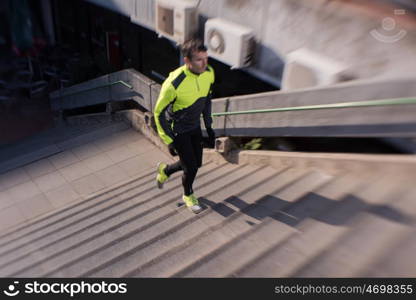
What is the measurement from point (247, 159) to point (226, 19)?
3443 mm

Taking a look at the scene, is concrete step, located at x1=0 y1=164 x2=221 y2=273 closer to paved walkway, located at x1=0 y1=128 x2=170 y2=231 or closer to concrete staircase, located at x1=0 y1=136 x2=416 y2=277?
concrete staircase, located at x1=0 y1=136 x2=416 y2=277

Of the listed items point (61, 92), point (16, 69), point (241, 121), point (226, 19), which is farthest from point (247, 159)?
point (16, 69)

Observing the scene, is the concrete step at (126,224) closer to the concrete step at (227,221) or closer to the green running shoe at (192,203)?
the green running shoe at (192,203)

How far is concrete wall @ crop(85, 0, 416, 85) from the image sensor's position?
4910mm

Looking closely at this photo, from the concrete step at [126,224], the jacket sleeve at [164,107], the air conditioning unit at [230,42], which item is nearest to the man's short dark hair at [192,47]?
the jacket sleeve at [164,107]

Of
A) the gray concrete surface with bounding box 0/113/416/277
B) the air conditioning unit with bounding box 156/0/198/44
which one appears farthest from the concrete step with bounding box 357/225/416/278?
the air conditioning unit with bounding box 156/0/198/44

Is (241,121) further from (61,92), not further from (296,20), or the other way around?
(61,92)

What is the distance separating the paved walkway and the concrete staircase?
111cm

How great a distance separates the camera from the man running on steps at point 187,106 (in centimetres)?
380

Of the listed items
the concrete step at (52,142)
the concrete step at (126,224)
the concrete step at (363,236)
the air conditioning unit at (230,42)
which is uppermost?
the air conditioning unit at (230,42)

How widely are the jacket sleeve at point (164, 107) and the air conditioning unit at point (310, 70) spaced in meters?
2.73

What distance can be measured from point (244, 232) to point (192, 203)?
1017 millimetres

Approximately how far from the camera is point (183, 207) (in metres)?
4.80

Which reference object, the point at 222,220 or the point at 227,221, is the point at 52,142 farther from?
the point at 227,221
